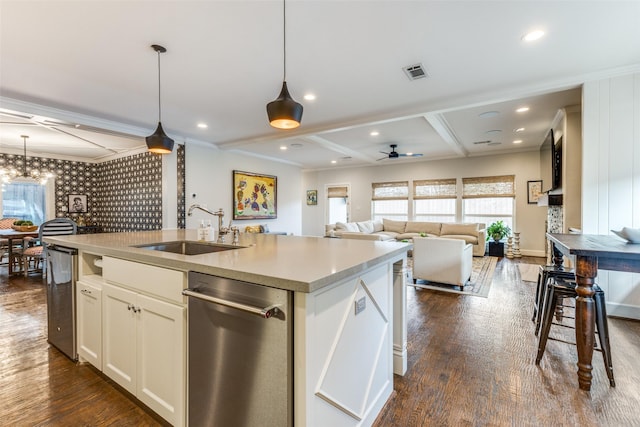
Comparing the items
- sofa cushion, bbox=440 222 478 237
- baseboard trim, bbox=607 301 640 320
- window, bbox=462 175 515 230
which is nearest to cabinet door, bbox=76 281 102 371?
baseboard trim, bbox=607 301 640 320

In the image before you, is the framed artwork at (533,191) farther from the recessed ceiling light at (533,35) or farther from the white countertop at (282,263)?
the white countertop at (282,263)

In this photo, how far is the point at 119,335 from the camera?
1.79 m

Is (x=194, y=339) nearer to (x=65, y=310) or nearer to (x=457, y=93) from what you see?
(x=65, y=310)

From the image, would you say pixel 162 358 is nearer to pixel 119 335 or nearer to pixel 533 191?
pixel 119 335

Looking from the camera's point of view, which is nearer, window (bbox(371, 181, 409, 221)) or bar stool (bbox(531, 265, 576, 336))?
bar stool (bbox(531, 265, 576, 336))

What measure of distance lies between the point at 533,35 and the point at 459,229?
5678 mm

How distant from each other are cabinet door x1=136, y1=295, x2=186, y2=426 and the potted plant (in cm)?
756

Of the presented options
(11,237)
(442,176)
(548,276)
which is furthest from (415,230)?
(11,237)

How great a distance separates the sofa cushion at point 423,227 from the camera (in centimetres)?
786

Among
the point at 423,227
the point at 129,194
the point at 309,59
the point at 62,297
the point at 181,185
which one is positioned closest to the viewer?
the point at 62,297

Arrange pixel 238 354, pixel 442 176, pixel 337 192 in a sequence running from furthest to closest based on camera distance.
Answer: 1. pixel 337 192
2. pixel 442 176
3. pixel 238 354

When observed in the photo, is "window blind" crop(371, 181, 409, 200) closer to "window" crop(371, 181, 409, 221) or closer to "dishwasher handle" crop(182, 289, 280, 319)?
"window" crop(371, 181, 409, 221)

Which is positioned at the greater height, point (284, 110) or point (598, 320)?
point (284, 110)

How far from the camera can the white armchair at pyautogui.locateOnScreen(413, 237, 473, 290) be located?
12.9ft
